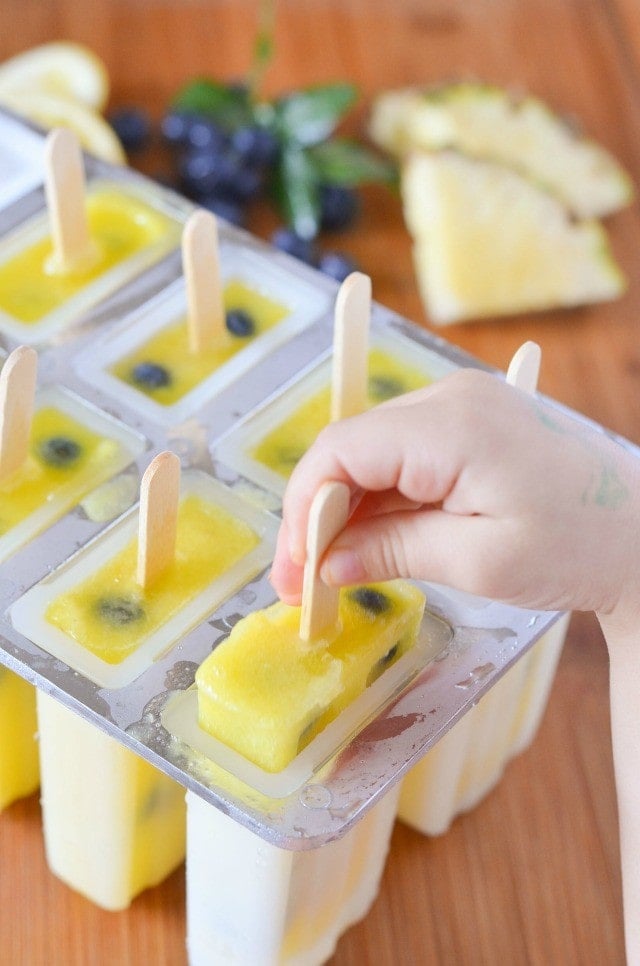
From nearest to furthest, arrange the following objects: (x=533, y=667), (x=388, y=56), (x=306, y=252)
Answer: (x=533, y=667) → (x=306, y=252) → (x=388, y=56)

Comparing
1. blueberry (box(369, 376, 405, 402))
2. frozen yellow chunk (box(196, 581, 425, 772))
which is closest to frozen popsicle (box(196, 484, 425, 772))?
frozen yellow chunk (box(196, 581, 425, 772))

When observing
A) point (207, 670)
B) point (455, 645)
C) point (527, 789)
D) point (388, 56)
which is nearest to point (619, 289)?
point (388, 56)

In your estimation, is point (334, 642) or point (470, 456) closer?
point (470, 456)

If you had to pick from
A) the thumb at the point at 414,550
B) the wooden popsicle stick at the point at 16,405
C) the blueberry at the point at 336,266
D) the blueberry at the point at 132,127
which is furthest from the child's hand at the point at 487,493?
the blueberry at the point at 132,127

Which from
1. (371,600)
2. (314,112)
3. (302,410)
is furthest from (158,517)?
(314,112)

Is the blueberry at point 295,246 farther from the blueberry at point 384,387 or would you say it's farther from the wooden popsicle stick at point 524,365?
the wooden popsicle stick at point 524,365

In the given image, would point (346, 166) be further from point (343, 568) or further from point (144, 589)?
point (343, 568)

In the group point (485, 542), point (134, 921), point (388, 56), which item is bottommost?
point (134, 921)

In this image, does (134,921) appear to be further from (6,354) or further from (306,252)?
(306,252)
